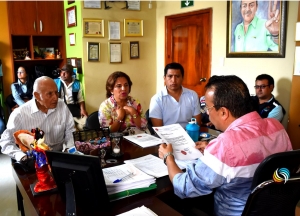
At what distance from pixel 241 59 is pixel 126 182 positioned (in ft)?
8.98

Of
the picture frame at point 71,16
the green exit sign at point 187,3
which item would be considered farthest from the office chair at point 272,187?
the picture frame at point 71,16

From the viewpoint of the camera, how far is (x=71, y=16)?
175 inches

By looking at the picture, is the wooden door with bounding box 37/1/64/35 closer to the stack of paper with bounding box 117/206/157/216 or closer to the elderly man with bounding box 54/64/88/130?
the elderly man with bounding box 54/64/88/130

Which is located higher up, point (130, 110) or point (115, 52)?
point (115, 52)

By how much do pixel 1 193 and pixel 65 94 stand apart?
180 centimetres

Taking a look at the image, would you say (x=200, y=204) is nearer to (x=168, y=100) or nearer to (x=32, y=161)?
(x=32, y=161)

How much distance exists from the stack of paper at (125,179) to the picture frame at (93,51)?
3.19 metres

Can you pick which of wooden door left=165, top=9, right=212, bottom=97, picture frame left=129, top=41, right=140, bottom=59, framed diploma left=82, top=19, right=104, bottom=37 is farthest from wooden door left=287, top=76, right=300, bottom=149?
framed diploma left=82, top=19, right=104, bottom=37

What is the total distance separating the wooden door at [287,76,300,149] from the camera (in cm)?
268

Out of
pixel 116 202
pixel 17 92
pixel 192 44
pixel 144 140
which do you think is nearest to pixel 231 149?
pixel 116 202

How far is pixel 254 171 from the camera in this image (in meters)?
1.01

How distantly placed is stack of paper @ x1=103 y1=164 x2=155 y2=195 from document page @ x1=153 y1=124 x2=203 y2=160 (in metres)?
0.30

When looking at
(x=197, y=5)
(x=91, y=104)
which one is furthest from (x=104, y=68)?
(x=197, y=5)

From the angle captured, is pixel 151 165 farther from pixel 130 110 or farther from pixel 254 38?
pixel 254 38
